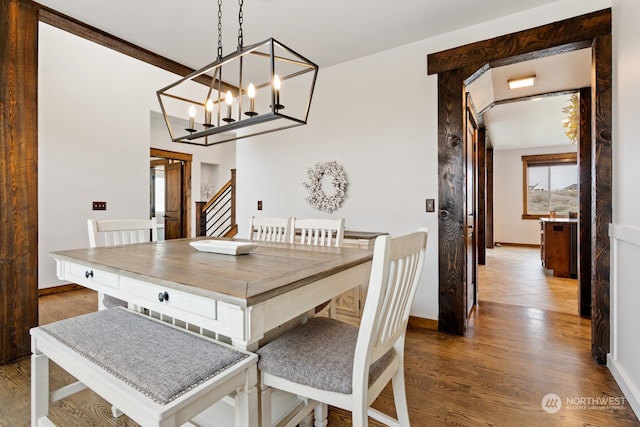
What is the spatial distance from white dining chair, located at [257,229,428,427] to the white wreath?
1926 mm

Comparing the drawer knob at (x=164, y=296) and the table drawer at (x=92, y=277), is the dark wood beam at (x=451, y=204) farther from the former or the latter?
the table drawer at (x=92, y=277)

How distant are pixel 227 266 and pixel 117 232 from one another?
140 centimetres

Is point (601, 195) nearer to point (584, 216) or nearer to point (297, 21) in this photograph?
point (584, 216)

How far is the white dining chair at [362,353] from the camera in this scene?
98 centimetres

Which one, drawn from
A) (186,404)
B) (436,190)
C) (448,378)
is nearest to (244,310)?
(186,404)

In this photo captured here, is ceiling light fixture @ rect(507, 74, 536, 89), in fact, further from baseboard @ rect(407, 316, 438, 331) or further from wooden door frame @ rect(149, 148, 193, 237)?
wooden door frame @ rect(149, 148, 193, 237)

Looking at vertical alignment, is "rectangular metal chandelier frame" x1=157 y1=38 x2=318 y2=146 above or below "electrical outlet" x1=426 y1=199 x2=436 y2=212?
above

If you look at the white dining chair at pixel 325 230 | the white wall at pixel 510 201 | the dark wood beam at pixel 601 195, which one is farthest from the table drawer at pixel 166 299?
the white wall at pixel 510 201

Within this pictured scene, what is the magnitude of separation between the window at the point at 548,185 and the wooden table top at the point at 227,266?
791cm

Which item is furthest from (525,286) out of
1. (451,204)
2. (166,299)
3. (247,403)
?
(166,299)

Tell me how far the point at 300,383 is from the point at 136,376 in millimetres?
502

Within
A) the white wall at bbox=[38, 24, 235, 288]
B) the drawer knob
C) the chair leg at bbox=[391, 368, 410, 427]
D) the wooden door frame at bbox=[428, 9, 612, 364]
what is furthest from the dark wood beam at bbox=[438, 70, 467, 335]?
the white wall at bbox=[38, 24, 235, 288]

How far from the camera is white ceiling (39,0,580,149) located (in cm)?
225

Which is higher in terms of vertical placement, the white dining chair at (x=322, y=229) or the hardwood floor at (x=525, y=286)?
the white dining chair at (x=322, y=229)
